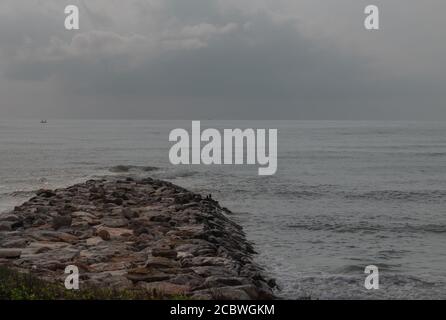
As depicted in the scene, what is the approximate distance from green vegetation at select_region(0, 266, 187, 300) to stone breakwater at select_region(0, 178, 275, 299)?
589 mm

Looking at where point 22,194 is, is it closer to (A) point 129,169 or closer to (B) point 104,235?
(A) point 129,169

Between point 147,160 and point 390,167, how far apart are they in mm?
25945

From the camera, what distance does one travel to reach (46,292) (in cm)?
A: 871

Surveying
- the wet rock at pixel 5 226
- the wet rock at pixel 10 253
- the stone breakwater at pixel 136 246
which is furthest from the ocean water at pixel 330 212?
the wet rock at pixel 5 226

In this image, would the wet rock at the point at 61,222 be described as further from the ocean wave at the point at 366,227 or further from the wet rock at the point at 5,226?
the ocean wave at the point at 366,227

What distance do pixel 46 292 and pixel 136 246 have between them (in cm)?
590

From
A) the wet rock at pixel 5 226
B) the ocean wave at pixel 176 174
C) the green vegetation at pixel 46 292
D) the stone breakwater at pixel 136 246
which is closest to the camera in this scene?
the green vegetation at pixel 46 292

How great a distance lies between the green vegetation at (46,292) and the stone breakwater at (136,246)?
0.59 metres

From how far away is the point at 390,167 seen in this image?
165 feet

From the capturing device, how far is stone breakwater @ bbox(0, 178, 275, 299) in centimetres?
1088

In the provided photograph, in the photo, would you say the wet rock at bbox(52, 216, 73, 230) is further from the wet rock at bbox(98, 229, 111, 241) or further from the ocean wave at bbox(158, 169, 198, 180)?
the ocean wave at bbox(158, 169, 198, 180)

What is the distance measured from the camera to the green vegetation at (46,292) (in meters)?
8.38

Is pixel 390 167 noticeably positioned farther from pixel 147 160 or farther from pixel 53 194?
pixel 53 194

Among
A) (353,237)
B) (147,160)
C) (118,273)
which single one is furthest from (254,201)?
(147,160)
